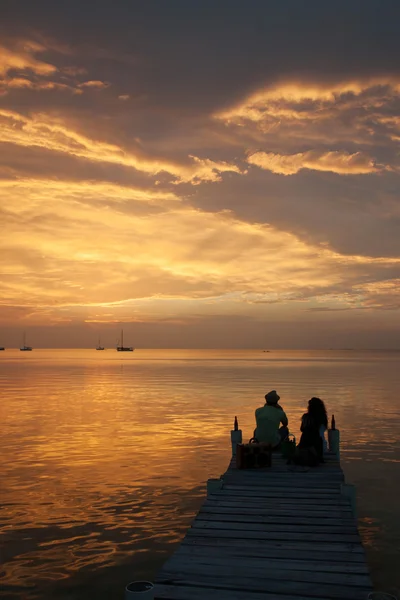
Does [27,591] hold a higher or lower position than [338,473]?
lower

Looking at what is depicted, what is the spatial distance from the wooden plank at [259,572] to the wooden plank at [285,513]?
2.60 metres

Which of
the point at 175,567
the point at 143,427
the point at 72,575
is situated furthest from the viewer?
the point at 143,427

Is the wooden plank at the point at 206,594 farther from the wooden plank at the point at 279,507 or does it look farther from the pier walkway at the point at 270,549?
the wooden plank at the point at 279,507

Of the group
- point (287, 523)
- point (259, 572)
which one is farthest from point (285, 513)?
point (259, 572)

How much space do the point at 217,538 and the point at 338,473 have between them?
6.67m

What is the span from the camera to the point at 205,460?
76.9 ft

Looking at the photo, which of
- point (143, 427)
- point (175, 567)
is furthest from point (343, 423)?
point (175, 567)

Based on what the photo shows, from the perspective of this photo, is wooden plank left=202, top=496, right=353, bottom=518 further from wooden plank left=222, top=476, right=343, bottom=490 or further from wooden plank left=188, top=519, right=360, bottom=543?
wooden plank left=222, top=476, right=343, bottom=490

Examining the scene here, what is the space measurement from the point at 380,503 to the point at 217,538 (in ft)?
29.7

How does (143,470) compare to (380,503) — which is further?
(143,470)

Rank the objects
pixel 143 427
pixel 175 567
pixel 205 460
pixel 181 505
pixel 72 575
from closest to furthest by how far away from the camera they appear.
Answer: pixel 175 567 < pixel 72 575 < pixel 181 505 < pixel 205 460 < pixel 143 427

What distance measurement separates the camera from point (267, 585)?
816 centimetres

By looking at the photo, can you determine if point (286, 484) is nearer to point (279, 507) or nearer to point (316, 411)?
point (279, 507)

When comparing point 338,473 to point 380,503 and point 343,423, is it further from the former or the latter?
point 343,423
